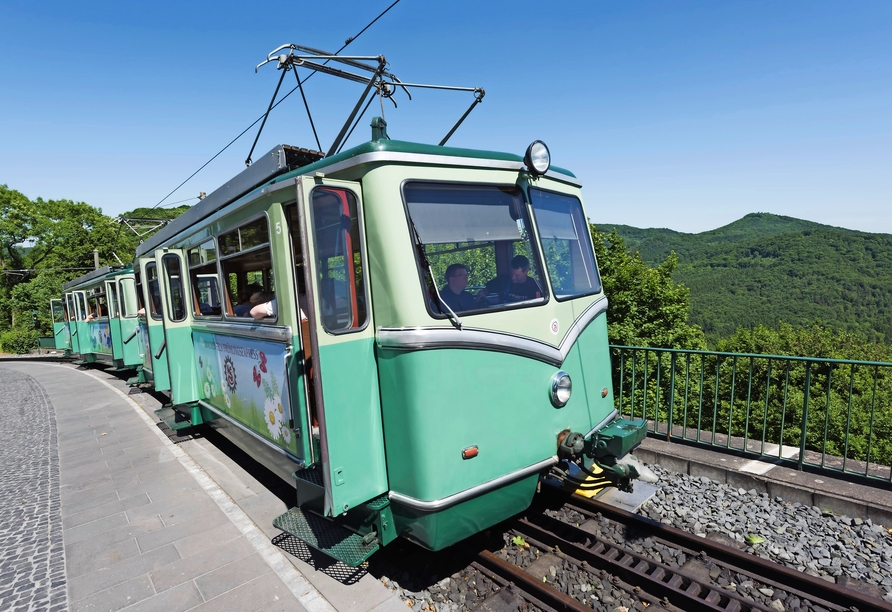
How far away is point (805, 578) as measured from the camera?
10.4ft

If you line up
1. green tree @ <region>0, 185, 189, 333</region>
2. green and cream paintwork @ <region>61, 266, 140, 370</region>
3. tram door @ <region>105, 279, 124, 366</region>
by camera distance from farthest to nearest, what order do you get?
green tree @ <region>0, 185, 189, 333</region>
tram door @ <region>105, 279, 124, 366</region>
green and cream paintwork @ <region>61, 266, 140, 370</region>

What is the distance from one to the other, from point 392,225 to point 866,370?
27.0 meters

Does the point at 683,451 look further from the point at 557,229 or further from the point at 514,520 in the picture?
the point at 557,229

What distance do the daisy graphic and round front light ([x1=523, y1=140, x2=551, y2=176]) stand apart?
276cm

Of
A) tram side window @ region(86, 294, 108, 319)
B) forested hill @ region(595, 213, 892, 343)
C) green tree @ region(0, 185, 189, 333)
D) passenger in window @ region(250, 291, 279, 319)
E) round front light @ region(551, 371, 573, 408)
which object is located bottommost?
forested hill @ region(595, 213, 892, 343)

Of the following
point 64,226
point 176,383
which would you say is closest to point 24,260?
point 64,226

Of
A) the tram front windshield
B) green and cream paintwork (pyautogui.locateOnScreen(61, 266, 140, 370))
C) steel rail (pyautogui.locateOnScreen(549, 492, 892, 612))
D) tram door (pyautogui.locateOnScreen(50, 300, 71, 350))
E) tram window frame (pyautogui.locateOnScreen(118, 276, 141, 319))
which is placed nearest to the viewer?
steel rail (pyautogui.locateOnScreen(549, 492, 892, 612))

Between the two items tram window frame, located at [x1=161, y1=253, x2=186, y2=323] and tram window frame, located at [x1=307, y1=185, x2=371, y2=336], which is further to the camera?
tram window frame, located at [x1=161, y1=253, x2=186, y2=323]

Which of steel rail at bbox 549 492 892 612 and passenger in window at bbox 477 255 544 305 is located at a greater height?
passenger in window at bbox 477 255 544 305

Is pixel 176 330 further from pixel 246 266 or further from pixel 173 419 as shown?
pixel 246 266

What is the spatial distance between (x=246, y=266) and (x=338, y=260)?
1997 mm

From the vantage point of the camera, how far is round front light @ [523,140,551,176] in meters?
3.67

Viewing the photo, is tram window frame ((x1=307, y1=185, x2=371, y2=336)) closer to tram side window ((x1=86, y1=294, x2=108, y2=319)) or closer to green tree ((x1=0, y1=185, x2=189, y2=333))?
tram side window ((x1=86, y1=294, x2=108, y2=319))

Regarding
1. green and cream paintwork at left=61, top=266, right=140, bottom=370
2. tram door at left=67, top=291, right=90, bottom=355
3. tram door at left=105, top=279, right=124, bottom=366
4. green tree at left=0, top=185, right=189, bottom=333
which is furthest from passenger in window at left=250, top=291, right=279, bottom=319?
green tree at left=0, top=185, right=189, bottom=333
